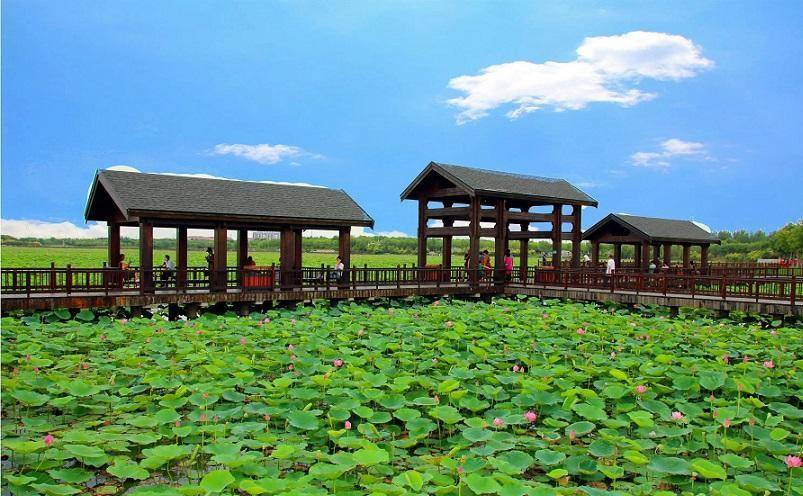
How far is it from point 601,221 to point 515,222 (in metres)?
7.89

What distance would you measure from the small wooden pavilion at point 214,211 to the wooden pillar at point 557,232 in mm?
6295

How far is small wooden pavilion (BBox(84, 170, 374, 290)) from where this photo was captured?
13.5 meters

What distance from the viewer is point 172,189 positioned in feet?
48.3

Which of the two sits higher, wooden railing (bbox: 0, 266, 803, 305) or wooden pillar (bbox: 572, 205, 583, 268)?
wooden pillar (bbox: 572, 205, 583, 268)

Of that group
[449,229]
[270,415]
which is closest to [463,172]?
[449,229]

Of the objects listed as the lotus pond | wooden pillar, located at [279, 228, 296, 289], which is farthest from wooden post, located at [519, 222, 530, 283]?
the lotus pond

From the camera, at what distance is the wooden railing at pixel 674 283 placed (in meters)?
13.1

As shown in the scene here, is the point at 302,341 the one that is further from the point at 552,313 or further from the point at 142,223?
the point at 142,223

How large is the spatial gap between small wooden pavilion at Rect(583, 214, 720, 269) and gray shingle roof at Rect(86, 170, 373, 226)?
12.2m

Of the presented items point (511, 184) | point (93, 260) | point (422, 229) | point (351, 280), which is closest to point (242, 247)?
point (351, 280)

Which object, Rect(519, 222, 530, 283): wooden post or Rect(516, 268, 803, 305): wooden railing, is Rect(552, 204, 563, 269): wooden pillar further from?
Rect(516, 268, 803, 305): wooden railing

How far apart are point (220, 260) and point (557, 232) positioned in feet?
34.9

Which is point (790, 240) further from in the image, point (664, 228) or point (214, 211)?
point (214, 211)

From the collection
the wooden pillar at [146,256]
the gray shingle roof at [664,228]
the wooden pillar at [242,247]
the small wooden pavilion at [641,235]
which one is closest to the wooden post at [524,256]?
the small wooden pavilion at [641,235]
